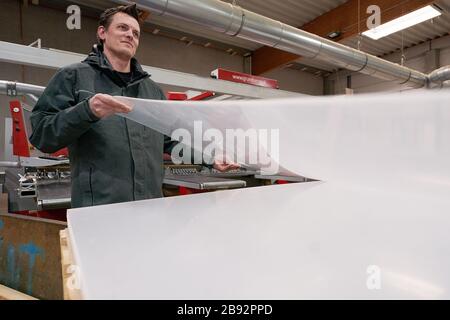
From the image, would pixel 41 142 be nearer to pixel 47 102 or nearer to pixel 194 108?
pixel 47 102

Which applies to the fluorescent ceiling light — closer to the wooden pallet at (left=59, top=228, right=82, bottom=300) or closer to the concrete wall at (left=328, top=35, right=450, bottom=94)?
the concrete wall at (left=328, top=35, right=450, bottom=94)

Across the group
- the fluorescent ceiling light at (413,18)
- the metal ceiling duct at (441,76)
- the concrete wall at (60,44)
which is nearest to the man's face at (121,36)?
the concrete wall at (60,44)

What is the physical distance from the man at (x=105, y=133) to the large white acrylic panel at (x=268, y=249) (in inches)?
6.3

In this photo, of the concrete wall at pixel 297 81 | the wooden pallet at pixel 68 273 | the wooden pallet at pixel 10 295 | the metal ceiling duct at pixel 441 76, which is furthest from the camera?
the concrete wall at pixel 297 81

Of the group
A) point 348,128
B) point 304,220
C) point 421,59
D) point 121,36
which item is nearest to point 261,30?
point 121,36

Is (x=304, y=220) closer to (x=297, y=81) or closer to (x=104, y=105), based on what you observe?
(x=104, y=105)

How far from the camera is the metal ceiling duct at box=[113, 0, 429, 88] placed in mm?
1598

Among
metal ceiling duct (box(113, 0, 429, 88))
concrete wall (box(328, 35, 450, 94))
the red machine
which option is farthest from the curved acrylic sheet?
concrete wall (box(328, 35, 450, 94))

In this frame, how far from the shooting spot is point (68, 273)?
369 mm

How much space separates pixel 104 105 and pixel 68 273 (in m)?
0.39

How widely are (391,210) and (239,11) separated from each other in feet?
5.52

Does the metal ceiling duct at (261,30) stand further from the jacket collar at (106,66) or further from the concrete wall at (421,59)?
the concrete wall at (421,59)

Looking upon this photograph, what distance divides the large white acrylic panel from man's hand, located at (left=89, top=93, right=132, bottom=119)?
0.23 m

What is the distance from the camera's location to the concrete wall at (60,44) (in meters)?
3.63
